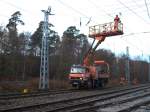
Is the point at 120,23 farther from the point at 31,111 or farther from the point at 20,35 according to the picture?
the point at 20,35

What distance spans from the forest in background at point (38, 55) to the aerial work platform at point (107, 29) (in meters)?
24.6

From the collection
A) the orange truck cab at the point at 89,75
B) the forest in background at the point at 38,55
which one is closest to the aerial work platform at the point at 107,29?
the orange truck cab at the point at 89,75

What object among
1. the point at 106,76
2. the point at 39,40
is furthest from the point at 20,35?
the point at 106,76

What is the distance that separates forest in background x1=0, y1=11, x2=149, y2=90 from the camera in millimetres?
66938

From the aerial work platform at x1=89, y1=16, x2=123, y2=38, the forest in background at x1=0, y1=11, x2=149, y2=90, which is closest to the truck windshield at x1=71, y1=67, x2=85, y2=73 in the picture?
the aerial work platform at x1=89, y1=16, x2=123, y2=38

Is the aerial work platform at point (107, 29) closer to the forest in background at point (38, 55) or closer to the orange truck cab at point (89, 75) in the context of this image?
the orange truck cab at point (89, 75)

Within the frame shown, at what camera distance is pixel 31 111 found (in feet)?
47.6

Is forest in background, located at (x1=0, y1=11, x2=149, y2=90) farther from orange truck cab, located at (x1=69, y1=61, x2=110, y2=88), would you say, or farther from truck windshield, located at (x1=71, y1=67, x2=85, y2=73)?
truck windshield, located at (x1=71, y1=67, x2=85, y2=73)

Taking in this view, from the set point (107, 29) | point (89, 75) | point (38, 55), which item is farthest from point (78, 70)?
point (38, 55)

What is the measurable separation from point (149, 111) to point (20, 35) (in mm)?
65867

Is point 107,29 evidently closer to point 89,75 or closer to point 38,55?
point 89,75

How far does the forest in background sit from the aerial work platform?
24568 mm

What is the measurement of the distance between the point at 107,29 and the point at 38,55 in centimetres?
4321

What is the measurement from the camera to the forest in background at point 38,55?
220 ft
